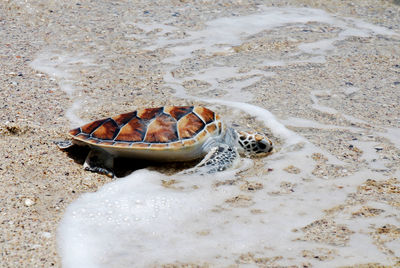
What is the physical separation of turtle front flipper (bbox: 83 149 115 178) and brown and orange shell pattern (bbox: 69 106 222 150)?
0.41 ft

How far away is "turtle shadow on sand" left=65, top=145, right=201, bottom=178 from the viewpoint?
4.48 meters

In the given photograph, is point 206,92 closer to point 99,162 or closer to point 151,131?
point 151,131

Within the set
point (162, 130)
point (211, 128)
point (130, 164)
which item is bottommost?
point (130, 164)

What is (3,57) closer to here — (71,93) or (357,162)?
(71,93)

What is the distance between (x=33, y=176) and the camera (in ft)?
13.4

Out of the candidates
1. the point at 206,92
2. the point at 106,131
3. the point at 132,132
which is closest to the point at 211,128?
the point at 132,132

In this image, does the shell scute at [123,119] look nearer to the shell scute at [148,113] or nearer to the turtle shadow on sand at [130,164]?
the shell scute at [148,113]

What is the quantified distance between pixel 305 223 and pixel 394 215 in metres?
0.67

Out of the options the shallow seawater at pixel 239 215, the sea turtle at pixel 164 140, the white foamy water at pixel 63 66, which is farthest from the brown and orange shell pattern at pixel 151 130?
the white foamy water at pixel 63 66

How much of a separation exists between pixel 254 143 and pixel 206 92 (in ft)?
5.10

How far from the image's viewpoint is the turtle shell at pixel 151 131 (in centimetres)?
432

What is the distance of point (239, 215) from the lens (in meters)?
3.74

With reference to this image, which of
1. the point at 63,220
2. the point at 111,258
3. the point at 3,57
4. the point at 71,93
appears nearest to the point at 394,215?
the point at 111,258

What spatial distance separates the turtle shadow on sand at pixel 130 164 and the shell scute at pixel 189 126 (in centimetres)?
32
